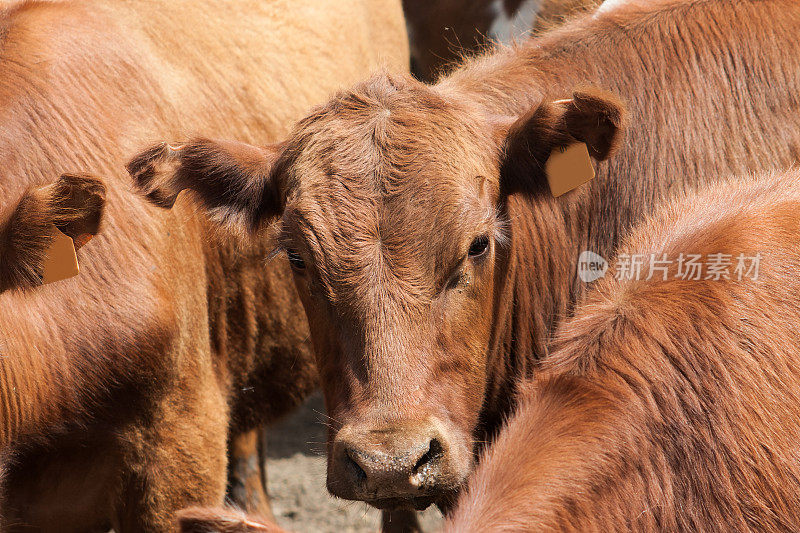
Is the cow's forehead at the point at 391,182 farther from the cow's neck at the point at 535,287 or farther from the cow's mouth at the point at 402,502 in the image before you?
the cow's mouth at the point at 402,502

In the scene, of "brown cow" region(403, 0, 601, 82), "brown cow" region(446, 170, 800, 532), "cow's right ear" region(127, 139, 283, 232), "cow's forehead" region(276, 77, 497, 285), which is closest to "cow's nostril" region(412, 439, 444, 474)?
"cow's forehead" region(276, 77, 497, 285)

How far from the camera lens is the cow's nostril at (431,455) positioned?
3.02 metres

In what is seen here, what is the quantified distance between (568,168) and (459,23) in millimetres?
4050

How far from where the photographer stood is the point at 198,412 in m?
4.12

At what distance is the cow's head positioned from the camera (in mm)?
3107

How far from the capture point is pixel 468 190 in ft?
11.2

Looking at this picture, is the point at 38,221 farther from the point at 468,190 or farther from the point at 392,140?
the point at 468,190

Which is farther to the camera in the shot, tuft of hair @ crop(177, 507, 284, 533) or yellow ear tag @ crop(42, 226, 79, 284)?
yellow ear tag @ crop(42, 226, 79, 284)

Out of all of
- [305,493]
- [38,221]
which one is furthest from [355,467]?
[305,493]

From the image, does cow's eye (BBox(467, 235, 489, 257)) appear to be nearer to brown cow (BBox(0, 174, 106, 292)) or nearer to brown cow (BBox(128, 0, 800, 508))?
brown cow (BBox(128, 0, 800, 508))

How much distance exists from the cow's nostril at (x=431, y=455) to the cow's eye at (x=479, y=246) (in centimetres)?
74
